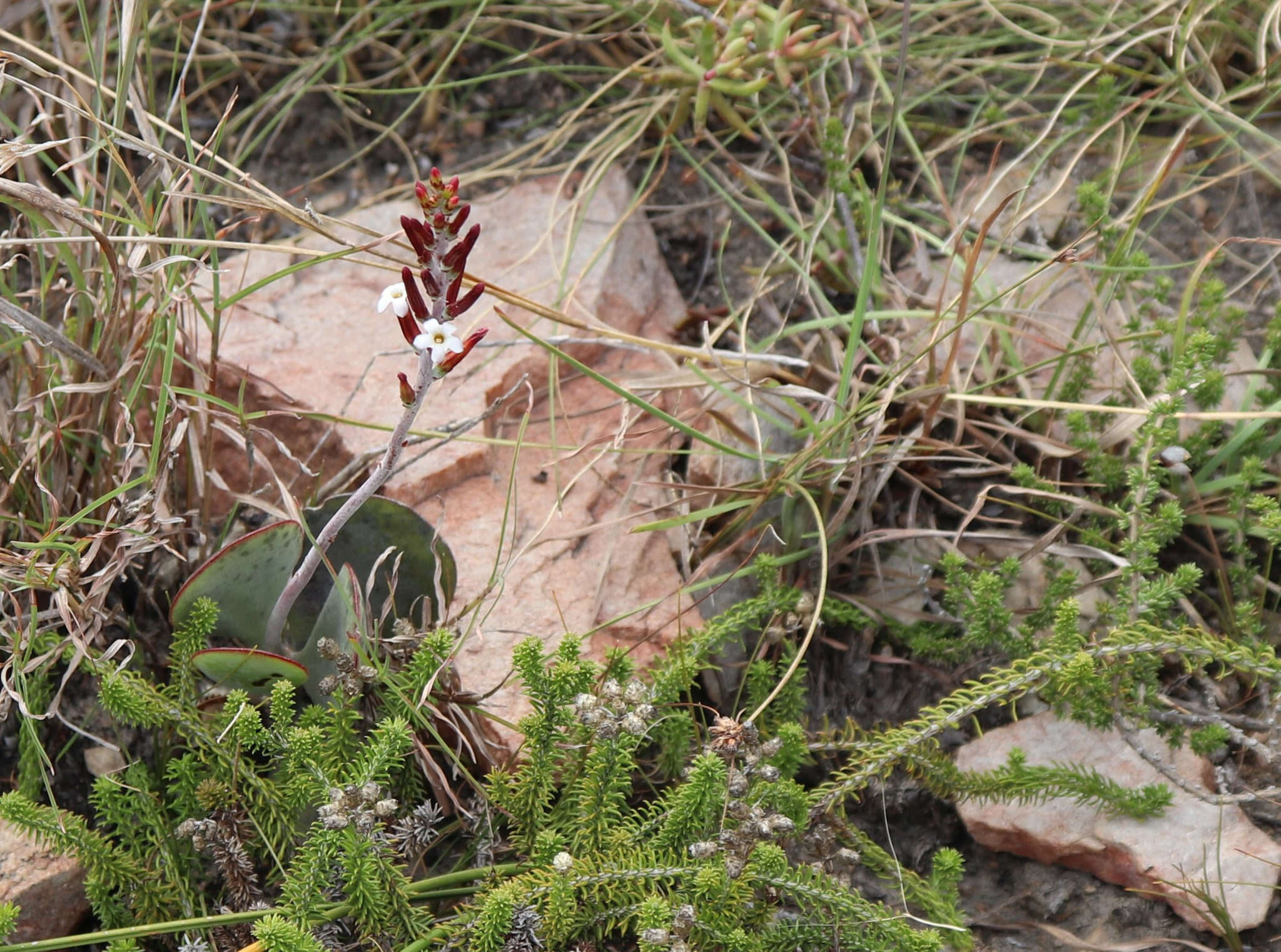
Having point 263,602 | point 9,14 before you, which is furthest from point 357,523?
point 9,14

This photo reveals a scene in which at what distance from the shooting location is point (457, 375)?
9.08ft

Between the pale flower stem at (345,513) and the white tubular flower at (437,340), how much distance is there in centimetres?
1

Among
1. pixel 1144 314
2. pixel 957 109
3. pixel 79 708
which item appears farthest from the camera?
pixel 957 109

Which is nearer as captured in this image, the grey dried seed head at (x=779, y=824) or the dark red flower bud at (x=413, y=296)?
the dark red flower bud at (x=413, y=296)

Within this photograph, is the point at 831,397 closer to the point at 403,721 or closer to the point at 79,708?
the point at 403,721

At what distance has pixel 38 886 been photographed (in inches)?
74.2

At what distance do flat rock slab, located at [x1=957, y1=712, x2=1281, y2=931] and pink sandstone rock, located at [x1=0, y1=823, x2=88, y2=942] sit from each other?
1.60 metres

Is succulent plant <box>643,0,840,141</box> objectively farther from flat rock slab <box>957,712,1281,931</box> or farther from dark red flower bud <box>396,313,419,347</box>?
flat rock slab <box>957,712,1281,931</box>

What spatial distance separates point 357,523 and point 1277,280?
7.56 feet

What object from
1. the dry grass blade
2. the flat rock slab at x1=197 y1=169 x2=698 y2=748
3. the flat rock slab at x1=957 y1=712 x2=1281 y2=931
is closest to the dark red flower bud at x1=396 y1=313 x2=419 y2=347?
the flat rock slab at x1=197 y1=169 x2=698 y2=748

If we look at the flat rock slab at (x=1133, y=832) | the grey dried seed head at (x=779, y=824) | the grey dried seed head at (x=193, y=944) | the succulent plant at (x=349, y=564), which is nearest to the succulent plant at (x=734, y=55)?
the succulent plant at (x=349, y=564)

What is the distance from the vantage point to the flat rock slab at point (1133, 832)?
6.48 ft

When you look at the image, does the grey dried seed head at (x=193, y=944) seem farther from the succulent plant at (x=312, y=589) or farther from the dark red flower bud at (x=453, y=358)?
the dark red flower bud at (x=453, y=358)

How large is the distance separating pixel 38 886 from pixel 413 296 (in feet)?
3.91
